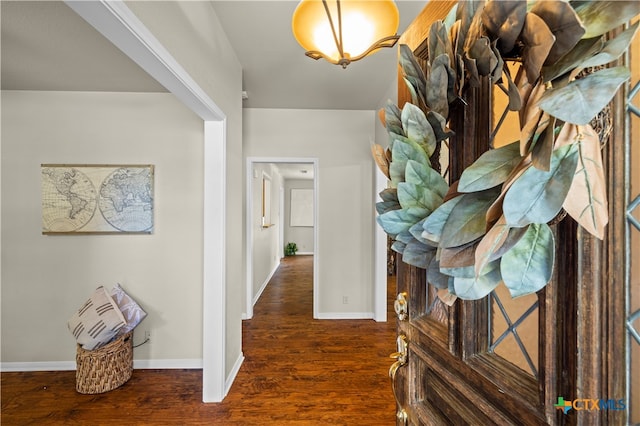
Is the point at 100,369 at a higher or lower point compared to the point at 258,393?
higher

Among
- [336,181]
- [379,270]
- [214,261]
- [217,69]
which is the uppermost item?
[217,69]

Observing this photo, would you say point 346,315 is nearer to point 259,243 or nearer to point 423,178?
point 259,243

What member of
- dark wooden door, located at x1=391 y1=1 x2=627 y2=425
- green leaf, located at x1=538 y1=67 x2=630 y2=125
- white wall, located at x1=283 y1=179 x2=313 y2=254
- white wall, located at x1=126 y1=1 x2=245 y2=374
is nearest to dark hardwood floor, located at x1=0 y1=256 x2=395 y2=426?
white wall, located at x1=126 y1=1 x2=245 y2=374

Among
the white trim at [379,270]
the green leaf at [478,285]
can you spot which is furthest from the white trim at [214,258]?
the white trim at [379,270]

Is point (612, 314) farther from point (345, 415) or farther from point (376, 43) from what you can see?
point (345, 415)

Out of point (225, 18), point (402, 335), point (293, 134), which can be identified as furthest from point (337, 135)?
point (402, 335)

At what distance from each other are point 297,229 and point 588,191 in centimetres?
810

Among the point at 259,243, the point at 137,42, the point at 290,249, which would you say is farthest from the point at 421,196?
the point at 290,249

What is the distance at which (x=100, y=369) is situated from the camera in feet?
6.84

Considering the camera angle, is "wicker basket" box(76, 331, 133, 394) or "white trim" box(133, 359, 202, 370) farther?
"white trim" box(133, 359, 202, 370)

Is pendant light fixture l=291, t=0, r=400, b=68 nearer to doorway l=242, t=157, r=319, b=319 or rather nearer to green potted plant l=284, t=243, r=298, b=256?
doorway l=242, t=157, r=319, b=319

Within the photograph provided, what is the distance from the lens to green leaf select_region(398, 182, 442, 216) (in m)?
0.46

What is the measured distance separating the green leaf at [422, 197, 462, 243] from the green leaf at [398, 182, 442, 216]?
0.05m

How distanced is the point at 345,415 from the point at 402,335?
4.90ft
